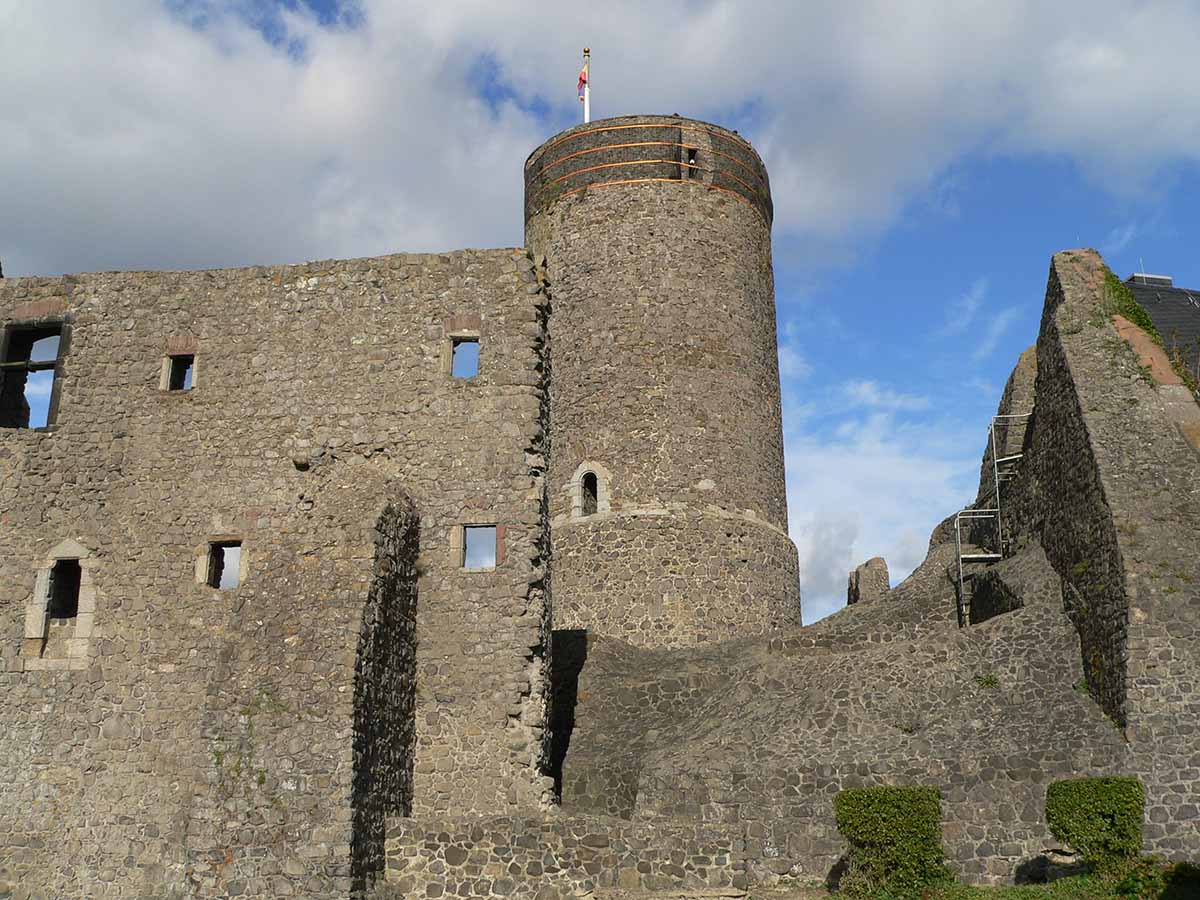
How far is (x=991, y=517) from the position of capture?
18.9m

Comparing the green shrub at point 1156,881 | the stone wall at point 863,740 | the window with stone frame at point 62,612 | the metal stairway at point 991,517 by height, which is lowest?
the green shrub at point 1156,881

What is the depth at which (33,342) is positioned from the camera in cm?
1509

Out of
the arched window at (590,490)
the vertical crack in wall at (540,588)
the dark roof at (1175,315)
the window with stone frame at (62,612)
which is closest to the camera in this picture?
the vertical crack in wall at (540,588)

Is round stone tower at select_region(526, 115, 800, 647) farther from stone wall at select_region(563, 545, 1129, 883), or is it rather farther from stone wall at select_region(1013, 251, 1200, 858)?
stone wall at select_region(1013, 251, 1200, 858)

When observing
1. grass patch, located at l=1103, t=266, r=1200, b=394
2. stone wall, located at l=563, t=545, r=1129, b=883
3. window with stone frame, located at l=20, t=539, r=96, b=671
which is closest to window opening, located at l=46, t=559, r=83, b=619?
window with stone frame, located at l=20, t=539, r=96, b=671

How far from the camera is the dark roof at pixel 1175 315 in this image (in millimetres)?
17422

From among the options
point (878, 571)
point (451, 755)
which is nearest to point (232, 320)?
point (451, 755)

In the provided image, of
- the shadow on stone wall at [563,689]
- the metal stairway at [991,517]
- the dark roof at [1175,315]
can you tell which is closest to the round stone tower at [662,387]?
the shadow on stone wall at [563,689]

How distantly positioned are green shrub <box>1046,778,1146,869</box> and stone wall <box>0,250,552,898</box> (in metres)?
5.31

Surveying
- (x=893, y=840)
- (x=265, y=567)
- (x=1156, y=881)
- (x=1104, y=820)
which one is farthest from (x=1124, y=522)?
(x=265, y=567)

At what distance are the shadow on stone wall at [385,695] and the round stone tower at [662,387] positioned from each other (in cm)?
826

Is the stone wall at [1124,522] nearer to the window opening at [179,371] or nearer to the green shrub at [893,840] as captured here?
the green shrub at [893,840]

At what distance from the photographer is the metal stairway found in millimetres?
16875

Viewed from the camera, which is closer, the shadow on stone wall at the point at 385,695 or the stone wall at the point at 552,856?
the shadow on stone wall at the point at 385,695
